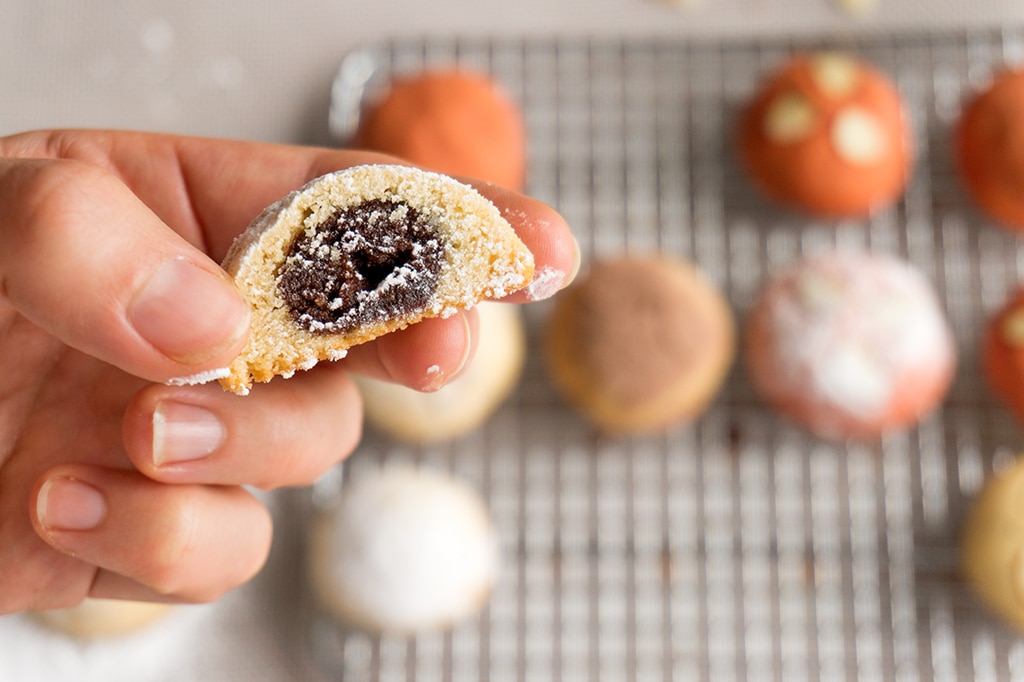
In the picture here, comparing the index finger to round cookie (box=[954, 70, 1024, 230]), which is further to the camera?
round cookie (box=[954, 70, 1024, 230])

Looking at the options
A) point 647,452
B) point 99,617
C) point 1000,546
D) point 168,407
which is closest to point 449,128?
point 647,452

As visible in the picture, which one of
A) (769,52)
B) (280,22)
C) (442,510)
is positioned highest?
(280,22)

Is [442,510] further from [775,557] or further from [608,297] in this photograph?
[775,557]

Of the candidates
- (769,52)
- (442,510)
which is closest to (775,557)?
(442,510)

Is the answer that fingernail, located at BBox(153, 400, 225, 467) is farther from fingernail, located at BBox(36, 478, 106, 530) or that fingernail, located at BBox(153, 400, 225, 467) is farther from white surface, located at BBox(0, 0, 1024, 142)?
white surface, located at BBox(0, 0, 1024, 142)

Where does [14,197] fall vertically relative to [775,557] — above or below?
above

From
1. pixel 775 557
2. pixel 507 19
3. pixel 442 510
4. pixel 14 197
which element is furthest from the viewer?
pixel 507 19

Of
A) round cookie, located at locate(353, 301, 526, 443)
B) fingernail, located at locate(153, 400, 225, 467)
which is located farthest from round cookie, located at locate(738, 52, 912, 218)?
fingernail, located at locate(153, 400, 225, 467)

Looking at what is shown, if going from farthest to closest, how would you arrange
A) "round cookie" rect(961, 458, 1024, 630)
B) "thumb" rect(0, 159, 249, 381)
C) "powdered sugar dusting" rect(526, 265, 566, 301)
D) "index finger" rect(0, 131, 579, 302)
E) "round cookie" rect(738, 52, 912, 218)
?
"round cookie" rect(738, 52, 912, 218) < "round cookie" rect(961, 458, 1024, 630) < "index finger" rect(0, 131, 579, 302) < "powdered sugar dusting" rect(526, 265, 566, 301) < "thumb" rect(0, 159, 249, 381)
